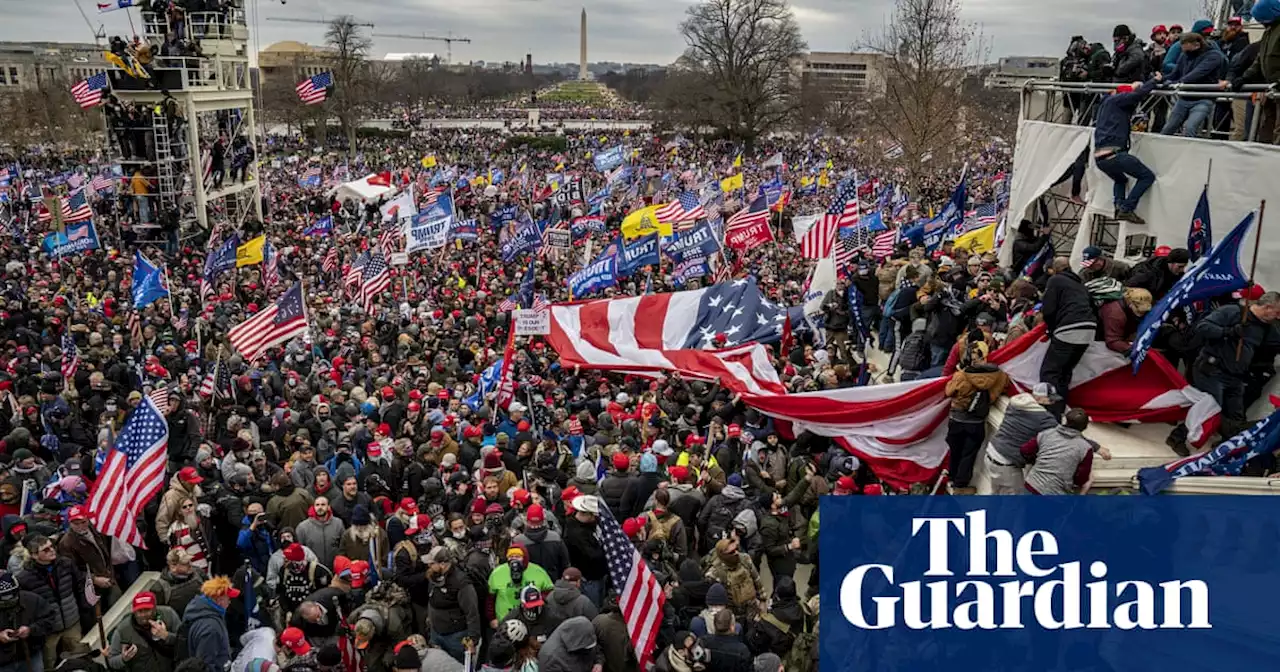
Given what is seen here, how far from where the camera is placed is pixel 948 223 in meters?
18.6

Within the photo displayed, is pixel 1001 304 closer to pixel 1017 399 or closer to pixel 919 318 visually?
pixel 919 318

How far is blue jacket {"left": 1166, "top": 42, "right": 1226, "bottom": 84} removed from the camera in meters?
9.09

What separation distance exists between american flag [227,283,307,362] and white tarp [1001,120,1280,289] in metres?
10.5

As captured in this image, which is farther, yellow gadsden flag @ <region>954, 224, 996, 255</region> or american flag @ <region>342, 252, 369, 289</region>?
american flag @ <region>342, 252, 369, 289</region>

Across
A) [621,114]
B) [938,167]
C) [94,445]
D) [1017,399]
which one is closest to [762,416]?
[1017,399]

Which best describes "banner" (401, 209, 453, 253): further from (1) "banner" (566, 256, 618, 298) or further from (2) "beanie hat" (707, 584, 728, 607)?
(2) "beanie hat" (707, 584, 728, 607)

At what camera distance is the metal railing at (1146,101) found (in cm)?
865

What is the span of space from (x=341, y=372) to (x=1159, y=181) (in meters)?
10.8

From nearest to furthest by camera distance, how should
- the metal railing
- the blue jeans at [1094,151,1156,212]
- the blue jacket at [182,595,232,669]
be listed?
the blue jacket at [182,595,232,669] < the metal railing < the blue jeans at [1094,151,1156,212]

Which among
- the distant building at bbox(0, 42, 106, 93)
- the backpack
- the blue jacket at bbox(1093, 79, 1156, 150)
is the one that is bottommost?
the backpack

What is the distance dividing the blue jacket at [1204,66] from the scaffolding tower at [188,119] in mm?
26251

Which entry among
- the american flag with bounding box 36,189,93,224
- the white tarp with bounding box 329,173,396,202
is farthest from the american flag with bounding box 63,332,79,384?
the white tarp with bounding box 329,173,396,202

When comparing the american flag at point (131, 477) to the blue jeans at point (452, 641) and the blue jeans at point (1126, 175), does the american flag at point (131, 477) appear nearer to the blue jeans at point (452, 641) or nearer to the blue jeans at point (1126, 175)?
the blue jeans at point (452, 641)

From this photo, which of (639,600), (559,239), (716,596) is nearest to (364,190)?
(559,239)
